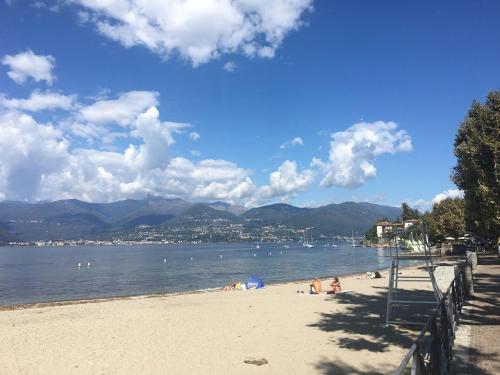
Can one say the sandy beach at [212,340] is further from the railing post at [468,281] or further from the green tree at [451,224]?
the green tree at [451,224]

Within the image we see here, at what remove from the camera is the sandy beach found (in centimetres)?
1214

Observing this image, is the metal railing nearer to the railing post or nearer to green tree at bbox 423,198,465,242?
the railing post

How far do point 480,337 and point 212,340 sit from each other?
27.7ft

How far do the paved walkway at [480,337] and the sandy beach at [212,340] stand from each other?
5.55 ft

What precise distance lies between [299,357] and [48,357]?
791cm

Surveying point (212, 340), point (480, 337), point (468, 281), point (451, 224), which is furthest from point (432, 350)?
point (451, 224)

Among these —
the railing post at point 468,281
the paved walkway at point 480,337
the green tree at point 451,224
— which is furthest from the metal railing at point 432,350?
the green tree at point 451,224

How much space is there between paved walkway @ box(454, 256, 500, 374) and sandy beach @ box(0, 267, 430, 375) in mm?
1693

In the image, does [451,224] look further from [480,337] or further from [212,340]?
[480,337]

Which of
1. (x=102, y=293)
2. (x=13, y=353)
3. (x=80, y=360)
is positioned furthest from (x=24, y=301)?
(x=80, y=360)

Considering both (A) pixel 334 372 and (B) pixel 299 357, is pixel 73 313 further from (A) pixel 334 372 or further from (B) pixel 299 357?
(A) pixel 334 372

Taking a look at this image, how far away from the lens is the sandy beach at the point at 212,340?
12141 millimetres

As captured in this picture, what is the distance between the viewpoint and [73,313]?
24.9 meters

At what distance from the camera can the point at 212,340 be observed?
15.5 metres
